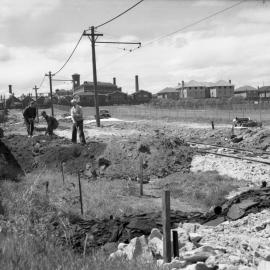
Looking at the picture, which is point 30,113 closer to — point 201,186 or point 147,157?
point 147,157

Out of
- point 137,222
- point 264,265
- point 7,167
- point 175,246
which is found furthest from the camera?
point 7,167

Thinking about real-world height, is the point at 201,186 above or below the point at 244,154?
below

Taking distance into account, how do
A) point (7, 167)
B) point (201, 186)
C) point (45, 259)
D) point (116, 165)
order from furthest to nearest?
1. point (116, 165)
2. point (7, 167)
3. point (201, 186)
4. point (45, 259)

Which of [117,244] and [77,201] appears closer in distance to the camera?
[117,244]

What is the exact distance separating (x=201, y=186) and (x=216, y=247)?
20.8ft

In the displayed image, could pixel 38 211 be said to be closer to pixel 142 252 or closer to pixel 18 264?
pixel 142 252

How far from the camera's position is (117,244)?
6613mm

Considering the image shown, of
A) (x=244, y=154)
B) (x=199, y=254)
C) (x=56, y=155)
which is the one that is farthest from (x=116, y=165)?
(x=199, y=254)

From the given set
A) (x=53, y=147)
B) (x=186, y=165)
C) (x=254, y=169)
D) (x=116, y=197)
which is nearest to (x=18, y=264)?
(x=116, y=197)

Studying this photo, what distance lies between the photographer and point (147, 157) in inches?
598

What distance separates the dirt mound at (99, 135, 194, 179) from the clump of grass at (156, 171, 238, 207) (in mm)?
892

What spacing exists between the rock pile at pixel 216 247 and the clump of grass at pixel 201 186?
3.42 m

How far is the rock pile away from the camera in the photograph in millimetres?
5109

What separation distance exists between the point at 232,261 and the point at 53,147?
12815 mm
